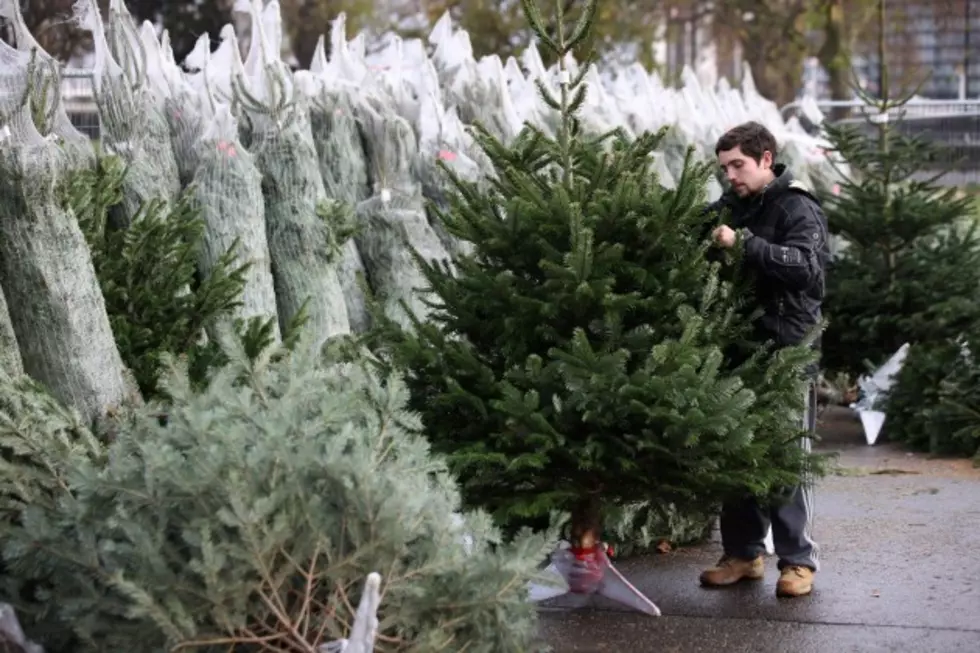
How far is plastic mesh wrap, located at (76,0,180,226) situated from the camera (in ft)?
27.9

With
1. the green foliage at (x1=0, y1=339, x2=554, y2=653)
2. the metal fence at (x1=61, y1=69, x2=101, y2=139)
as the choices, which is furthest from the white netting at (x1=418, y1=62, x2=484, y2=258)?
the green foliage at (x1=0, y1=339, x2=554, y2=653)

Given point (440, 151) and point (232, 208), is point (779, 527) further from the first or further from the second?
point (440, 151)

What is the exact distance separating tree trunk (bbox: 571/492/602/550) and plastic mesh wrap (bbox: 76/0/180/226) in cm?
335

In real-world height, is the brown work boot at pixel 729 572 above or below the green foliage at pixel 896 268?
below

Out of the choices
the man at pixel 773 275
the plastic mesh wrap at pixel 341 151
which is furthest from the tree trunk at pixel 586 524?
the plastic mesh wrap at pixel 341 151

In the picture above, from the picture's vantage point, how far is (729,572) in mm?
6414

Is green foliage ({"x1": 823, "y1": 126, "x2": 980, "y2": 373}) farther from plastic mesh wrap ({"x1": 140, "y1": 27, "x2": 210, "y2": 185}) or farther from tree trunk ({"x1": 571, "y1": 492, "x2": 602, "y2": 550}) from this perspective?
tree trunk ({"x1": 571, "y1": 492, "x2": 602, "y2": 550})

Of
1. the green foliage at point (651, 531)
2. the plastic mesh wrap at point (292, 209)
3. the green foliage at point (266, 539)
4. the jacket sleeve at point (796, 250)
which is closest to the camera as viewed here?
the green foliage at point (266, 539)

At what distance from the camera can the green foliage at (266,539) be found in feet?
13.7

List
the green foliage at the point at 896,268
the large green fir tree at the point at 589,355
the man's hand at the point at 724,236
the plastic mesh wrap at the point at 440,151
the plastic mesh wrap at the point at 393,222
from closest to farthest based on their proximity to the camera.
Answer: the large green fir tree at the point at 589,355
the man's hand at the point at 724,236
the plastic mesh wrap at the point at 393,222
the plastic mesh wrap at the point at 440,151
the green foliage at the point at 896,268

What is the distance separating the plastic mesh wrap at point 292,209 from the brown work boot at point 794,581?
11.5 feet

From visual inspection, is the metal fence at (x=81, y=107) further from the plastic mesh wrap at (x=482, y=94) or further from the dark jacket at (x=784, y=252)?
the dark jacket at (x=784, y=252)

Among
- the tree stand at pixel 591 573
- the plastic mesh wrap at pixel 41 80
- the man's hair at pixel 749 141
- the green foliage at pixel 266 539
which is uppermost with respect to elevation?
the plastic mesh wrap at pixel 41 80

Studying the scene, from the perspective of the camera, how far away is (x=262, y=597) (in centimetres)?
424
